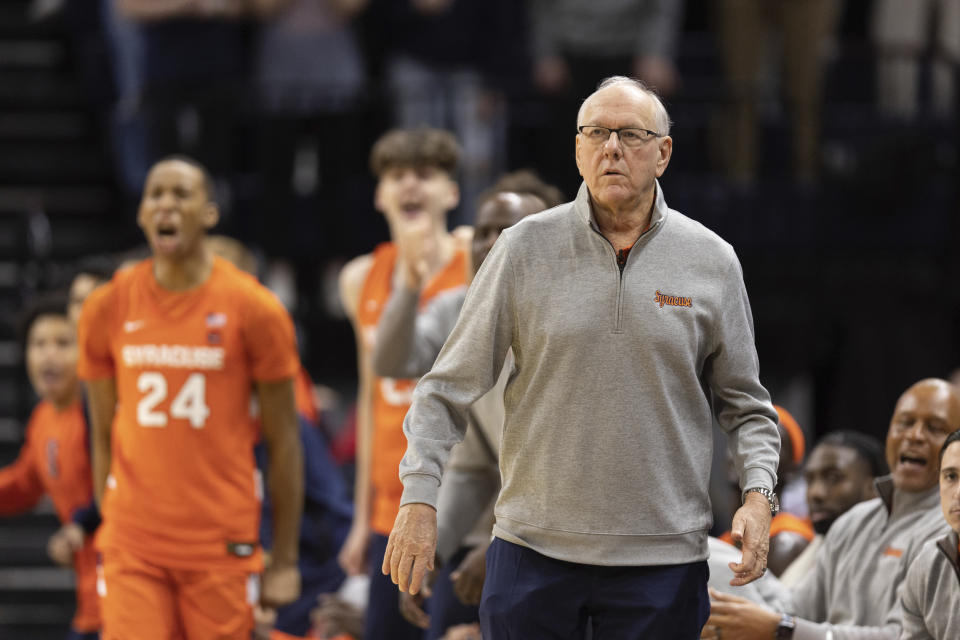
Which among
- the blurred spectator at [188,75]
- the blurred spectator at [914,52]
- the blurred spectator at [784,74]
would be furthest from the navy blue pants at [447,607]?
the blurred spectator at [914,52]

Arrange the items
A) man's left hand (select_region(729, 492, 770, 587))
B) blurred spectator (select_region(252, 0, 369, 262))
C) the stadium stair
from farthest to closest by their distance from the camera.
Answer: blurred spectator (select_region(252, 0, 369, 262)) → the stadium stair → man's left hand (select_region(729, 492, 770, 587))

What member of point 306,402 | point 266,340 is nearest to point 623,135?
point 266,340

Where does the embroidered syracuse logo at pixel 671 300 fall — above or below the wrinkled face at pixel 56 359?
above

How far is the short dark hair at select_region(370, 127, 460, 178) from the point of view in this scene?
5984 mm

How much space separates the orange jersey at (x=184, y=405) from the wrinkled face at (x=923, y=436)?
1.99 meters

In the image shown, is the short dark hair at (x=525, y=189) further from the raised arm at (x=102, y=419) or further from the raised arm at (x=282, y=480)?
the raised arm at (x=102, y=419)

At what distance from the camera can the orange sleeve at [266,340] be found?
200 inches

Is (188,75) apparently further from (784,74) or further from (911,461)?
(911,461)

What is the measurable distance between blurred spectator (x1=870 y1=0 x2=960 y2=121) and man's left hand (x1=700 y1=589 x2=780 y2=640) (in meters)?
6.45

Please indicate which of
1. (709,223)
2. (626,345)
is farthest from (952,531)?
(709,223)

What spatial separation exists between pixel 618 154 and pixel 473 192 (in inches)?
216

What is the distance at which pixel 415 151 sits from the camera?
5.98 metres

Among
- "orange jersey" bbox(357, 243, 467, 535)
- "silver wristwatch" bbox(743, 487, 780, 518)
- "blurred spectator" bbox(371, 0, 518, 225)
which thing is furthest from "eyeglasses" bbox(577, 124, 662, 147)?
"blurred spectator" bbox(371, 0, 518, 225)

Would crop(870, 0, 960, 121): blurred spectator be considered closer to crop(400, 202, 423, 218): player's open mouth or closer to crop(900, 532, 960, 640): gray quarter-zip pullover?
crop(400, 202, 423, 218): player's open mouth
